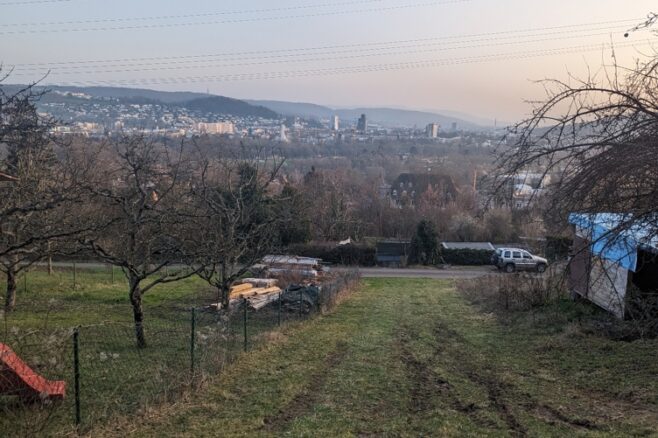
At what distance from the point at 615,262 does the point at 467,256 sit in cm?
3457

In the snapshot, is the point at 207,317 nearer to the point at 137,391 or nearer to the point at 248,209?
the point at 248,209

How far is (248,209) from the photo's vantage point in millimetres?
17953

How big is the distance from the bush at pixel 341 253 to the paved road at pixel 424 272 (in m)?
1.56

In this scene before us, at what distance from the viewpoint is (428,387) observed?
894cm

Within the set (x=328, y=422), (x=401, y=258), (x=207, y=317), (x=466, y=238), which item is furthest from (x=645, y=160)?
(x=466, y=238)

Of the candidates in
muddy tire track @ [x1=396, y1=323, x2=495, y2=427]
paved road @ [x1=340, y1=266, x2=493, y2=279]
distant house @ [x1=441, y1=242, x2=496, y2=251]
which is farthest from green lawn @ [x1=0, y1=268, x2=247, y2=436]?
distant house @ [x1=441, y1=242, x2=496, y2=251]

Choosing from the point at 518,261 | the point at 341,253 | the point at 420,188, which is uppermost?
the point at 420,188

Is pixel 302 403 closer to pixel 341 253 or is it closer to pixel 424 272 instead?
pixel 424 272

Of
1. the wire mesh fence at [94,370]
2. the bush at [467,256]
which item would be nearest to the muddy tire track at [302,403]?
the wire mesh fence at [94,370]

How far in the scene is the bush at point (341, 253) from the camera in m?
40.4

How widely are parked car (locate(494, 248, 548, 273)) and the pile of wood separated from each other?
752 inches

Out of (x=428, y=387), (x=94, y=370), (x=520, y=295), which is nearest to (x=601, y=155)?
(x=428, y=387)

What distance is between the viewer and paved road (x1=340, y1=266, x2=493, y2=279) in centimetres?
3603

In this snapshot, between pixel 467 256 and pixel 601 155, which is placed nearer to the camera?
pixel 601 155
